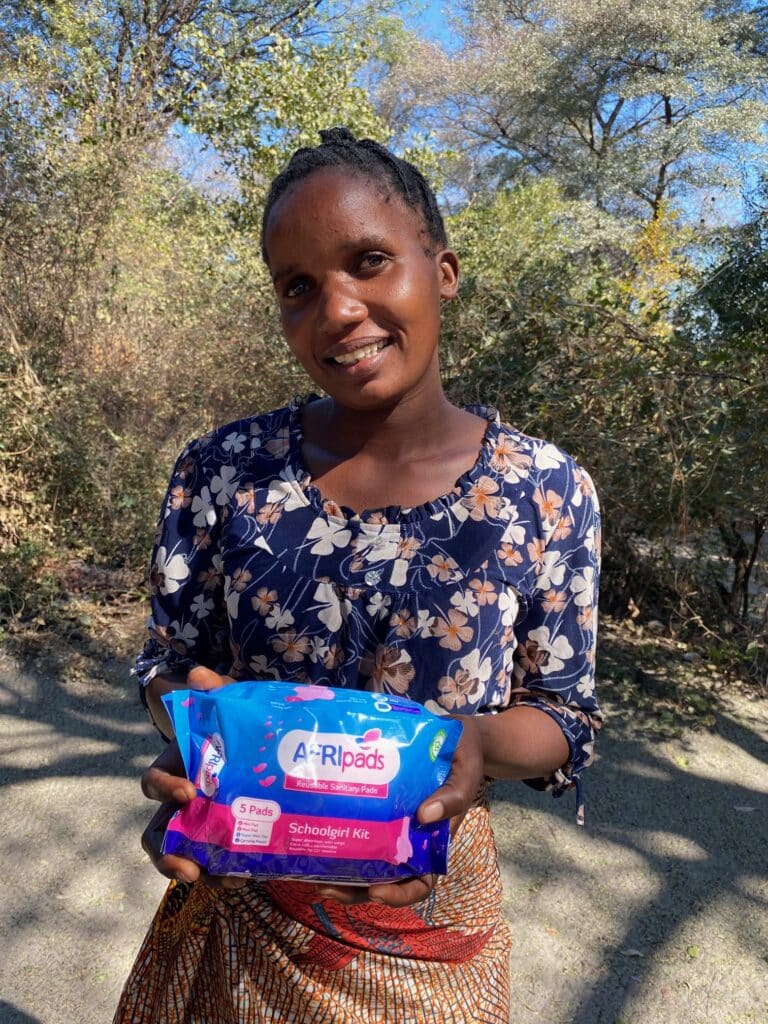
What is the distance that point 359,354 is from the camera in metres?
1.16

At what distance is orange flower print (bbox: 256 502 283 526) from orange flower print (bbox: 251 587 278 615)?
11 cm

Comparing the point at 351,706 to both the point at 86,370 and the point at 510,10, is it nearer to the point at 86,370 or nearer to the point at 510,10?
the point at 86,370

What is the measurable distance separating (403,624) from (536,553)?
0.24m

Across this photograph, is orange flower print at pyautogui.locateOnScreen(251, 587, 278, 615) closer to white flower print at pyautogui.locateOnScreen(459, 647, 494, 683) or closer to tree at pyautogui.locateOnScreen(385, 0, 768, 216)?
white flower print at pyautogui.locateOnScreen(459, 647, 494, 683)

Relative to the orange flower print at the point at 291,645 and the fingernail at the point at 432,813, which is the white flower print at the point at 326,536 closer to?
the orange flower print at the point at 291,645

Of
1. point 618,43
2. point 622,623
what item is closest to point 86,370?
point 622,623

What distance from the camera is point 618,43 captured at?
18.6 meters

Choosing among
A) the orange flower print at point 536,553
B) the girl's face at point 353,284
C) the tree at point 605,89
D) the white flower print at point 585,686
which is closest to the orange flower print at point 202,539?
the girl's face at point 353,284

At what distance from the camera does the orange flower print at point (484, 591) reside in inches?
44.8

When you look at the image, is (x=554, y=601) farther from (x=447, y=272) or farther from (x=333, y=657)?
(x=447, y=272)

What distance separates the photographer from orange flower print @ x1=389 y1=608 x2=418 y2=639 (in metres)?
1.12

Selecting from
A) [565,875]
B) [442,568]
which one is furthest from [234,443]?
[565,875]

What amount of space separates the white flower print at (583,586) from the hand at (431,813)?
0.31 meters

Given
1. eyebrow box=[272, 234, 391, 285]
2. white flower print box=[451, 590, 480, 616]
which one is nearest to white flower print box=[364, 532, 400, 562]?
white flower print box=[451, 590, 480, 616]
